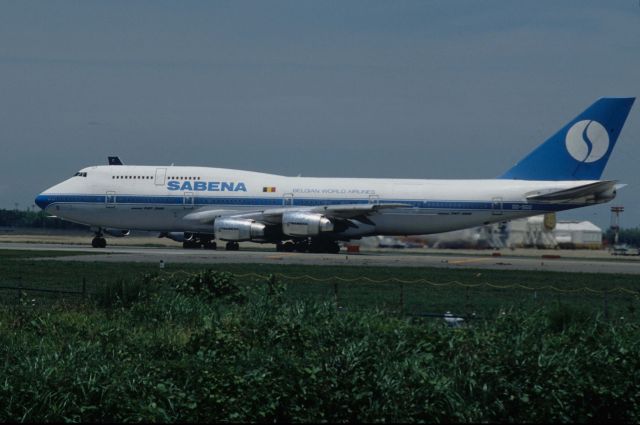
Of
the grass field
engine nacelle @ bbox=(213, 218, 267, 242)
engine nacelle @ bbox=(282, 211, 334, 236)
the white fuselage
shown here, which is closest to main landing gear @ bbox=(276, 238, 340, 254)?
the white fuselage

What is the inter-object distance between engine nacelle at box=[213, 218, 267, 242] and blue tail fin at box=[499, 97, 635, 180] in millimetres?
17562

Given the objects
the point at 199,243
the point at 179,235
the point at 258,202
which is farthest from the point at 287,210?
the point at 179,235

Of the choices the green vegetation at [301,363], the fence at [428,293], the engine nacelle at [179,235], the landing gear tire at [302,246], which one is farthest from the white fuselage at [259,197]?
the green vegetation at [301,363]

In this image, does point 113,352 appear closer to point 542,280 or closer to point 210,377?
point 210,377

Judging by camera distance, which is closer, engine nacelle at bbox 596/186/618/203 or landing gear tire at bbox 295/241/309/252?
engine nacelle at bbox 596/186/618/203

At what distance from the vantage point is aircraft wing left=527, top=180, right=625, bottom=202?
58.1 metres

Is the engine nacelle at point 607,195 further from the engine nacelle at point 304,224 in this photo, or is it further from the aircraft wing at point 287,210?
the engine nacelle at point 304,224

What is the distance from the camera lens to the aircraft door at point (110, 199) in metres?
65.3

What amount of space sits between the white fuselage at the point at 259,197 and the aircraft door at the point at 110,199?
25 mm

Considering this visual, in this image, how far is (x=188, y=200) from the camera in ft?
211

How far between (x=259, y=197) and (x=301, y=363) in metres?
46.5

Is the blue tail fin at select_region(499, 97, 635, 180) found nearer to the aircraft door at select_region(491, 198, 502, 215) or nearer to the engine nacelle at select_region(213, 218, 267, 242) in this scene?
the aircraft door at select_region(491, 198, 502, 215)

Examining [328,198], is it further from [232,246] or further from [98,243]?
[98,243]

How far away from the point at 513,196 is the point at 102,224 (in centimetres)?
2610
